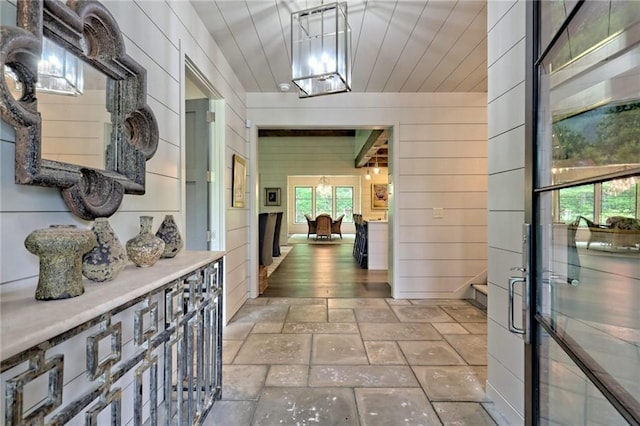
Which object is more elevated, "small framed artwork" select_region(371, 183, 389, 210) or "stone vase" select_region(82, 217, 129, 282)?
"small framed artwork" select_region(371, 183, 389, 210)

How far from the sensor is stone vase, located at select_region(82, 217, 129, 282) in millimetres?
1108

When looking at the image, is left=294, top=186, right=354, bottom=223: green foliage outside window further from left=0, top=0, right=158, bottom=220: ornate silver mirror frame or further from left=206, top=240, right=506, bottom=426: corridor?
left=0, top=0, right=158, bottom=220: ornate silver mirror frame

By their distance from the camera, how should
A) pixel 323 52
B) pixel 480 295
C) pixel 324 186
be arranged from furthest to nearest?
pixel 324 186 < pixel 480 295 < pixel 323 52

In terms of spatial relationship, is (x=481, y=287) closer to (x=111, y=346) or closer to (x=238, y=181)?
(x=238, y=181)

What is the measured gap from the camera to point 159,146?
191 centimetres

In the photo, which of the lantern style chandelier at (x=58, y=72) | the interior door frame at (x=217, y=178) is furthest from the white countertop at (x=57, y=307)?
the interior door frame at (x=217, y=178)

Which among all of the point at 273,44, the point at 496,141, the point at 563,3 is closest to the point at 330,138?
the point at 273,44

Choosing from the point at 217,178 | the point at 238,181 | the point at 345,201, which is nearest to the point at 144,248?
the point at 217,178

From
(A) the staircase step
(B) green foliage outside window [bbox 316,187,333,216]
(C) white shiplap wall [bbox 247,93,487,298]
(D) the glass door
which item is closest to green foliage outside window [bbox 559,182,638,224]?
(D) the glass door

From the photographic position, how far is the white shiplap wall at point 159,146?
3.23 ft

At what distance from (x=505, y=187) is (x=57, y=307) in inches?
79.8

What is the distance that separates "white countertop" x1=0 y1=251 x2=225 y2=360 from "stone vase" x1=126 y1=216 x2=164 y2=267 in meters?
0.09

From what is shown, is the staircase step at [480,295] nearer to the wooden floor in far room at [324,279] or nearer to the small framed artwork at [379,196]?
the wooden floor in far room at [324,279]

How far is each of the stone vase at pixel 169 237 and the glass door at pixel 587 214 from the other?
168 centimetres
